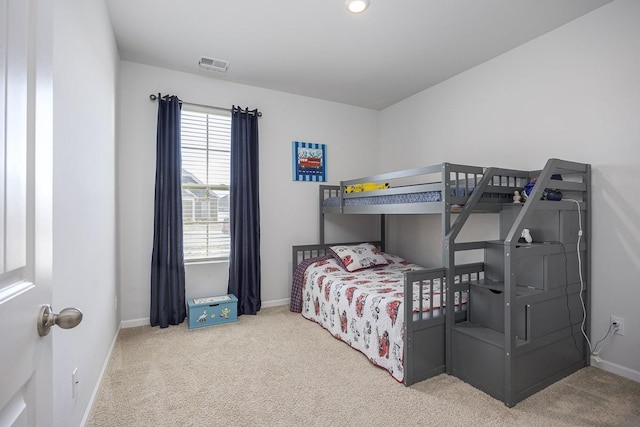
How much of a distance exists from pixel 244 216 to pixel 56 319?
108 inches

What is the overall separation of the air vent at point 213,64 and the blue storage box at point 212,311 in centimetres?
225

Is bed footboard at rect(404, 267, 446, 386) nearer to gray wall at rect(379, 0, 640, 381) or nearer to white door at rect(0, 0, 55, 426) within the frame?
gray wall at rect(379, 0, 640, 381)

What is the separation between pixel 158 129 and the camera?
3066mm

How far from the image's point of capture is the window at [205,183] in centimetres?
329

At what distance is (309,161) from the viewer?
3.87m

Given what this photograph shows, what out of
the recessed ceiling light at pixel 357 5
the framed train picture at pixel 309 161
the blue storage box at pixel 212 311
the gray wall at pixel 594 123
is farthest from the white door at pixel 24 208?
the framed train picture at pixel 309 161

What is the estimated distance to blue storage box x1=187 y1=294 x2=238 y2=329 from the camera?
117 inches

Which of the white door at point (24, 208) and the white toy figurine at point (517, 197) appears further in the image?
the white toy figurine at point (517, 197)

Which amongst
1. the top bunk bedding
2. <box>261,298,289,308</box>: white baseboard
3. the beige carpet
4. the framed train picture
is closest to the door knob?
the beige carpet

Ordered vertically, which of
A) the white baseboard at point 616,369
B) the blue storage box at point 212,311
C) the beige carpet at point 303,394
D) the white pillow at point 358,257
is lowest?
the beige carpet at point 303,394

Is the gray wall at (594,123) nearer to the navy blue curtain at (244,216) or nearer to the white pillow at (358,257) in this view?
the white pillow at (358,257)

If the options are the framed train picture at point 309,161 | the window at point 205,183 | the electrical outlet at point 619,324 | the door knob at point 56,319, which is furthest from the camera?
the framed train picture at point 309,161

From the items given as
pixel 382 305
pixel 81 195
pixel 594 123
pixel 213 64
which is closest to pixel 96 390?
pixel 81 195

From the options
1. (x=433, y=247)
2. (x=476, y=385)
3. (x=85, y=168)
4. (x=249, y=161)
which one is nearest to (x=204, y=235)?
(x=249, y=161)
